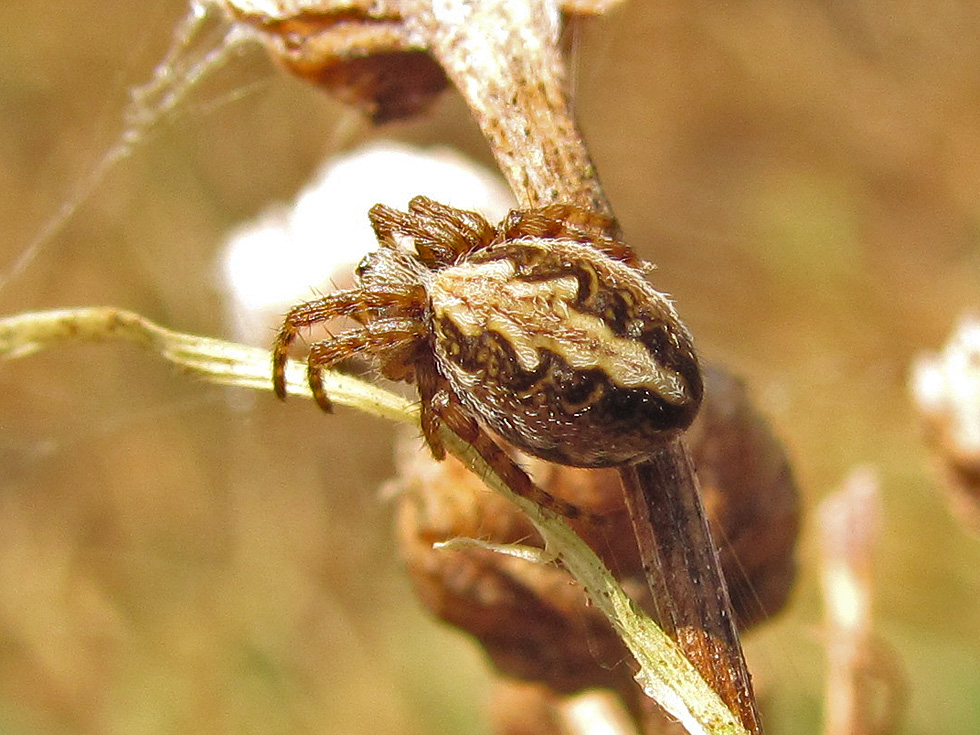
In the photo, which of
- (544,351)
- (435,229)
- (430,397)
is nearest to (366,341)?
(430,397)

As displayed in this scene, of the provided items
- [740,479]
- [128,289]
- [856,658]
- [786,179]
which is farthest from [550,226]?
[786,179]

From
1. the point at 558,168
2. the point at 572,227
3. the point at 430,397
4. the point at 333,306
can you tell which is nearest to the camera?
the point at 558,168

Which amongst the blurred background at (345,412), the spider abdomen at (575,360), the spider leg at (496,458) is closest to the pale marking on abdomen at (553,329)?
the spider abdomen at (575,360)

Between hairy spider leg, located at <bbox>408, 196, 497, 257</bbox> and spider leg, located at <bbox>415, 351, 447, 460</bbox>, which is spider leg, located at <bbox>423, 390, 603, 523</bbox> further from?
hairy spider leg, located at <bbox>408, 196, 497, 257</bbox>

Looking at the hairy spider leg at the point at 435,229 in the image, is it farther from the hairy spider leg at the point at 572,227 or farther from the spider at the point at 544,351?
the hairy spider leg at the point at 572,227

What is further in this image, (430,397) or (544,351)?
(430,397)

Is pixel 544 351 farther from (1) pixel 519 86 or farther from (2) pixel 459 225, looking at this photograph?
(2) pixel 459 225

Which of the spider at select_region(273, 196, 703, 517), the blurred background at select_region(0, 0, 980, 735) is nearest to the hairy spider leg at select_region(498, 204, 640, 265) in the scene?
the spider at select_region(273, 196, 703, 517)
